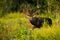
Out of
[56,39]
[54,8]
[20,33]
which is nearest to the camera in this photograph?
[56,39]

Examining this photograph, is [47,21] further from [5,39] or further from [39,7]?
[39,7]

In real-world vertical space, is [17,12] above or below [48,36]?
below

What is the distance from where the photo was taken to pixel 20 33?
25.6ft

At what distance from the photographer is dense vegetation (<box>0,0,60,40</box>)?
23.5 feet

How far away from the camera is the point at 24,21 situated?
1113cm

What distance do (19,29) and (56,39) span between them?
191 centimetres

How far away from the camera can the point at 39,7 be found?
14516 millimetres

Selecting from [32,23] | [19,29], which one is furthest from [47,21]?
[19,29]

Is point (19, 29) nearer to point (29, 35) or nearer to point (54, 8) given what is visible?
point (29, 35)

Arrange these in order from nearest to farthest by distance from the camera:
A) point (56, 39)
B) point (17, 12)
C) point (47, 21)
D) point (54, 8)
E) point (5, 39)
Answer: point (56, 39) < point (5, 39) < point (47, 21) < point (54, 8) < point (17, 12)

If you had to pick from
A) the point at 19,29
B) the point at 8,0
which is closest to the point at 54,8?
the point at 8,0

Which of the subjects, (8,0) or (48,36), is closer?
(48,36)

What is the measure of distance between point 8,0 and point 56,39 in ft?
26.2

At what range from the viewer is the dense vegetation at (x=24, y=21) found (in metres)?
7.16
